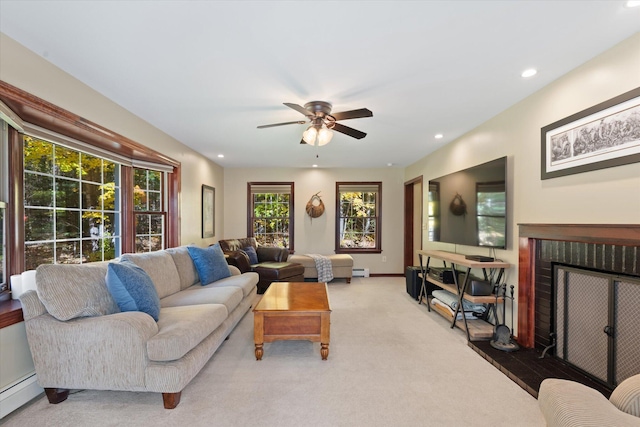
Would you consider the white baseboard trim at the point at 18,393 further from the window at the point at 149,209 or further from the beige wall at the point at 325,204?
the beige wall at the point at 325,204

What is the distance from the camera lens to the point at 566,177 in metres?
2.34

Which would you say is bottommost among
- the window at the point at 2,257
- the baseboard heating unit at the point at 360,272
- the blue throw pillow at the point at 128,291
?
the baseboard heating unit at the point at 360,272

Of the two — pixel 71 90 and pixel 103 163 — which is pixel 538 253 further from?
pixel 103 163

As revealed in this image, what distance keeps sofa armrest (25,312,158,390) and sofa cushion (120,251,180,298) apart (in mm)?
857

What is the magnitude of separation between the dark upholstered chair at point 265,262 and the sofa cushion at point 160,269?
1374 mm

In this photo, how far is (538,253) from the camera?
2715mm

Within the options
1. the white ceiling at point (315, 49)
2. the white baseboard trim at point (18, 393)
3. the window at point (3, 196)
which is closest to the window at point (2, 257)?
the window at point (3, 196)

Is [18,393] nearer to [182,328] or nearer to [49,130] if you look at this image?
[182,328]

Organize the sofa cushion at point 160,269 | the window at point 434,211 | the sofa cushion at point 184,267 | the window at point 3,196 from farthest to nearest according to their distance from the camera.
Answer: the window at point 434,211 → the sofa cushion at point 184,267 → the sofa cushion at point 160,269 → the window at point 3,196

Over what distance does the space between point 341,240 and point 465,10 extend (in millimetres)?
5315

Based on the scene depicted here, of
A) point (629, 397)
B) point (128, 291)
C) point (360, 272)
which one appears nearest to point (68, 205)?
point (128, 291)

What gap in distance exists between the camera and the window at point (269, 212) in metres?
6.60

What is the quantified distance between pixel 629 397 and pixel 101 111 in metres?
3.91

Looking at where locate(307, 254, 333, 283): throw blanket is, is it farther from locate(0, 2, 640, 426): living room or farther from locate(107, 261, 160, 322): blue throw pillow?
locate(107, 261, 160, 322): blue throw pillow
